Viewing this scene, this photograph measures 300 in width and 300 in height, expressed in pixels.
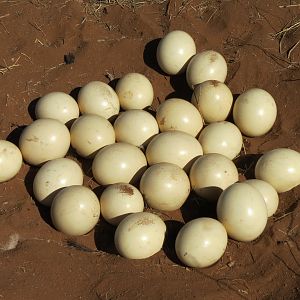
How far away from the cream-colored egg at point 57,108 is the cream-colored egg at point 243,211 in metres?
1.47

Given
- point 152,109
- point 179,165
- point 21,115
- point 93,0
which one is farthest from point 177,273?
point 93,0

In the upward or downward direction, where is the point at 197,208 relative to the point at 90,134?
downward

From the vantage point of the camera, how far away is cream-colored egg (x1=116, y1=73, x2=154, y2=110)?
14.9 ft

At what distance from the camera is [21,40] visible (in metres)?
5.21

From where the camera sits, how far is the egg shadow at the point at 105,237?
12.2 feet

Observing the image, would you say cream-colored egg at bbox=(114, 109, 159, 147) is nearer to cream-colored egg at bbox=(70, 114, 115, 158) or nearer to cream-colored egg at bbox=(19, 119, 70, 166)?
cream-colored egg at bbox=(70, 114, 115, 158)

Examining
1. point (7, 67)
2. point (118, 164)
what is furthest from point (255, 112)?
point (7, 67)

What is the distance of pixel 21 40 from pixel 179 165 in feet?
7.23

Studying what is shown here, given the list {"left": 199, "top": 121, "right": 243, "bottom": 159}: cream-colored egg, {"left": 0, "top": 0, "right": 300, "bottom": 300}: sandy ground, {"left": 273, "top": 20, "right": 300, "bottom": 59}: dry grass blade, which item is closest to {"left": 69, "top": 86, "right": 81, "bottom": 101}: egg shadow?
{"left": 0, "top": 0, "right": 300, "bottom": 300}: sandy ground

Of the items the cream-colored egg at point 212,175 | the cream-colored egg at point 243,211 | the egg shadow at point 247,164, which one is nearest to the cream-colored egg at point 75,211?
the cream-colored egg at point 212,175

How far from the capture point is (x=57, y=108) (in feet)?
14.2

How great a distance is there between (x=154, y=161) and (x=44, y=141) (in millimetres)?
818

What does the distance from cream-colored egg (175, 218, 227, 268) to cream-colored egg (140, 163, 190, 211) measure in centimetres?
31

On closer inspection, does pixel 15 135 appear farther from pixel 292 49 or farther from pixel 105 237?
pixel 292 49
